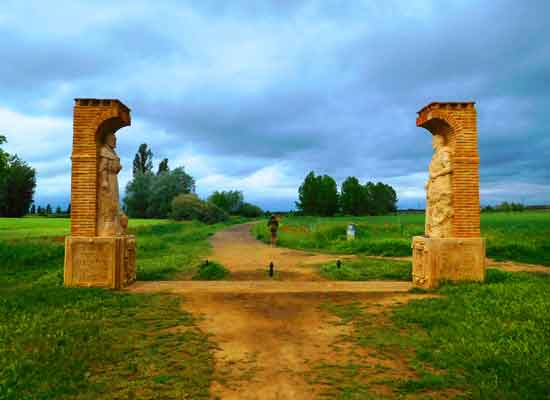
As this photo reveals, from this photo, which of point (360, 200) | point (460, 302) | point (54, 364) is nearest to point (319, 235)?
point (460, 302)

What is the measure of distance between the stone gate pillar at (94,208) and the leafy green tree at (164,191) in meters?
40.3

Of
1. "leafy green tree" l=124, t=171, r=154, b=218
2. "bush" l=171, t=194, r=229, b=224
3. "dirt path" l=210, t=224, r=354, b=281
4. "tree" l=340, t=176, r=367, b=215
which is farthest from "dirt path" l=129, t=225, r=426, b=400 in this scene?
"tree" l=340, t=176, r=367, b=215

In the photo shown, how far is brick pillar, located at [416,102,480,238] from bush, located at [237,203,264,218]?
262 ft

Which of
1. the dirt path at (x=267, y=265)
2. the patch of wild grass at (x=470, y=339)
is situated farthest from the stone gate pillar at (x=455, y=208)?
the dirt path at (x=267, y=265)

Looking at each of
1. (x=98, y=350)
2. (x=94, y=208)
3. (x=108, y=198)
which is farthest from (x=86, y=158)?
(x=98, y=350)

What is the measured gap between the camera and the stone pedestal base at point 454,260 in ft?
27.0

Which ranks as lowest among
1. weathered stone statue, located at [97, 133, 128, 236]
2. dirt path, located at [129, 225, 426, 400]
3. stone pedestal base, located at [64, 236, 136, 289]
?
dirt path, located at [129, 225, 426, 400]

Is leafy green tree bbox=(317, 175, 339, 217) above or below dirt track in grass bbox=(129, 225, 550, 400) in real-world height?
above

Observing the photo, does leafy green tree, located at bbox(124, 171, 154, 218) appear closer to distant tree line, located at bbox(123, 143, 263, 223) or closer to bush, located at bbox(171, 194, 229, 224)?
distant tree line, located at bbox(123, 143, 263, 223)

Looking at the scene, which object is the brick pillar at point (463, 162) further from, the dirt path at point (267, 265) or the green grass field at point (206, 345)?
the dirt path at point (267, 265)

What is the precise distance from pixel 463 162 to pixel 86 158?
362 inches

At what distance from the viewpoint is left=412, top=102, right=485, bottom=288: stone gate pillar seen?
27.1 feet

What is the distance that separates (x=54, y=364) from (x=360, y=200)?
73.1 metres

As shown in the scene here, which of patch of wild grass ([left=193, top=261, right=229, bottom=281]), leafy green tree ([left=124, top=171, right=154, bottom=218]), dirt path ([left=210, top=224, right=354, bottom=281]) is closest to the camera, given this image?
patch of wild grass ([left=193, top=261, right=229, bottom=281])
